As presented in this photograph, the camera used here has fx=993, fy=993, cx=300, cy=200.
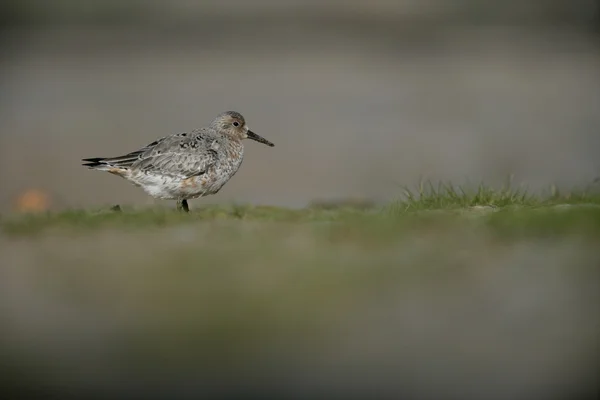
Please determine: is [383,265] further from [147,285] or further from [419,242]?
[147,285]

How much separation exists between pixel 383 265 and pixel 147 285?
3.98 feet

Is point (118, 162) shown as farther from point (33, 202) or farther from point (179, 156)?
point (33, 202)

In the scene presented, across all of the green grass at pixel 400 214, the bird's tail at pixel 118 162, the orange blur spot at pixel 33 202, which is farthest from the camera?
the orange blur spot at pixel 33 202

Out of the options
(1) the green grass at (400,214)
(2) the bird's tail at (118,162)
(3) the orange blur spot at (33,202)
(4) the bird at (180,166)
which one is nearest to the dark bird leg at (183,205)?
(4) the bird at (180,166)

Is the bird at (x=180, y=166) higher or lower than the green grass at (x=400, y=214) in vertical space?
higher

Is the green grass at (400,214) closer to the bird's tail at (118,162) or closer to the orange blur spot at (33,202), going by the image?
the bird's tail at (118,162)

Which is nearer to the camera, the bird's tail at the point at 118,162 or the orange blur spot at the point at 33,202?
the bird's tail at the point at 118,162

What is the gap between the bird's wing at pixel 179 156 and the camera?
28.9 feet

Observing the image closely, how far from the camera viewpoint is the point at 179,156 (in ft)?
29.1

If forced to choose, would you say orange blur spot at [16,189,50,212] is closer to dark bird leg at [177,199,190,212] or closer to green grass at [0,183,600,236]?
dark bird leg at [177,199,190,212]

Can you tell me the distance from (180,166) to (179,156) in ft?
0.40

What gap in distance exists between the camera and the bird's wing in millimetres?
8805

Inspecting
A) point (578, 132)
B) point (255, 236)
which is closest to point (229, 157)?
point (255, 236)

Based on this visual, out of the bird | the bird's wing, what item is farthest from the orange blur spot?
the bird's wing
